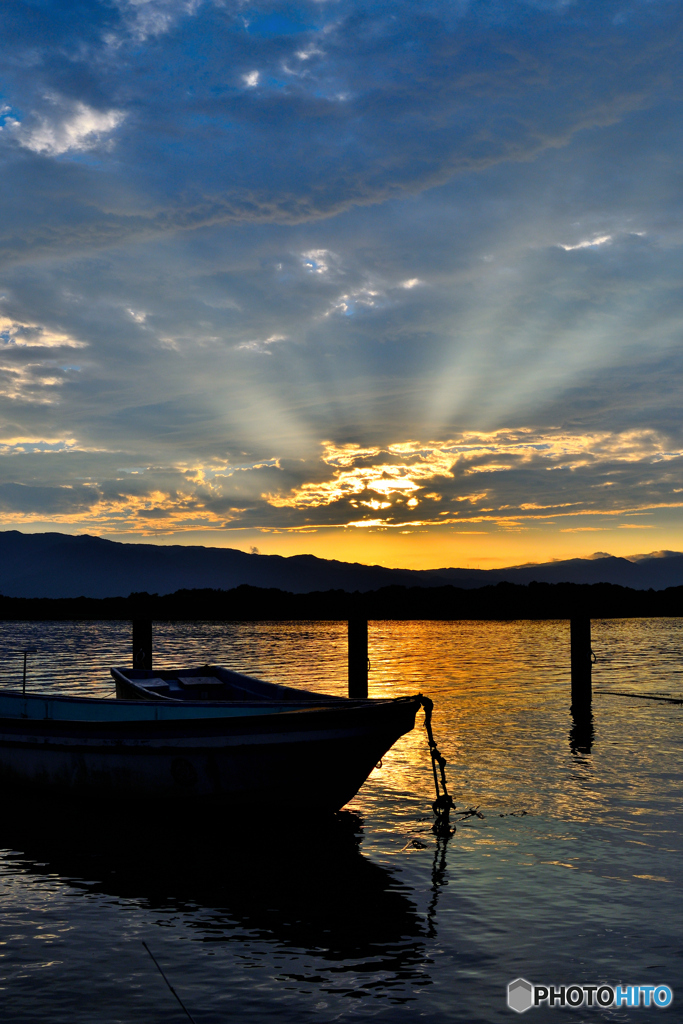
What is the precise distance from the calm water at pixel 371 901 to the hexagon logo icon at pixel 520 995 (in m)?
0.10

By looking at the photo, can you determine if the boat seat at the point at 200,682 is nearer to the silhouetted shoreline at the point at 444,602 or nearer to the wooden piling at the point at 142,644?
the wooden piling at the point at 142,644

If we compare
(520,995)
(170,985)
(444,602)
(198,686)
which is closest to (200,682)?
(198,686)

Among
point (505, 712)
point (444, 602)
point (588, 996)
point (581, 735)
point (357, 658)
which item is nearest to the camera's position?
point (588, 996)

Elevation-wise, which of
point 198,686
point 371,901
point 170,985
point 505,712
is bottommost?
point 505,712

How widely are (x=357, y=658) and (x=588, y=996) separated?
17313mm

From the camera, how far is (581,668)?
23.5m

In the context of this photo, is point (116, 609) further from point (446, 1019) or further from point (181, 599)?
point (446, 1019)

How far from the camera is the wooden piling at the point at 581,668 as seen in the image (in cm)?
2281

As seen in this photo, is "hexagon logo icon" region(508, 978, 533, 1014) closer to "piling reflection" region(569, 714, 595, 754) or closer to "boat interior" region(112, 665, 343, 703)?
"boat interior" region(112, 665, 343, 703)

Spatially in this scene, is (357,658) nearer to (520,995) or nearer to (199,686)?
(199,686)

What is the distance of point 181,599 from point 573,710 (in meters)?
96.3

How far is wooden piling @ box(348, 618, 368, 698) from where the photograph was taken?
23.8 meters

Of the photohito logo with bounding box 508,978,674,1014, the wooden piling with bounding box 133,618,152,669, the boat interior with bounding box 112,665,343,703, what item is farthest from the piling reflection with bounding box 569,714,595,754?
the wooden piling with bounding box 133,618,152,669

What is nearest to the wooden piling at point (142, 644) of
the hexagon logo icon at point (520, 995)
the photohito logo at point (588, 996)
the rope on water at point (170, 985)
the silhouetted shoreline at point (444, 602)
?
the rope on water at point (170, 985)
